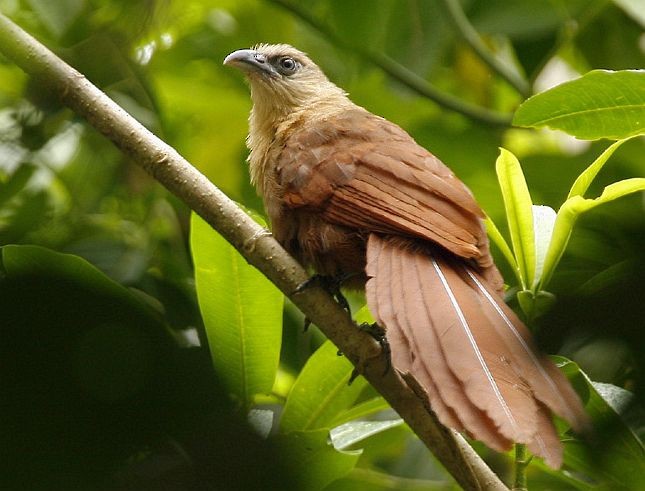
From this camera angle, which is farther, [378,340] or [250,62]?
[250,62]

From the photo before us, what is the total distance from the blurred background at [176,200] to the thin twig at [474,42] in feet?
0.07

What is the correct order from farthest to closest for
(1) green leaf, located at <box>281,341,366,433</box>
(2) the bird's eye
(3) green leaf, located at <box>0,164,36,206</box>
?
(2) the bird's eye
(1) green leaf, located at <box>281,341,366,433</box>
(3) green leaf, located at <box>0,164,36,206</box>

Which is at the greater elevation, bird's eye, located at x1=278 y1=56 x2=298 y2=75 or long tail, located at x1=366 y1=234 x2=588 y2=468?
bird's eye, located at x1=278 y1=56 x2=298 y2=75

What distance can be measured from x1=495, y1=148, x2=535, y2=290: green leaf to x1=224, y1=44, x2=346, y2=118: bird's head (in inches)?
55.3

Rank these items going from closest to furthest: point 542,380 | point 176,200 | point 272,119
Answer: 1. point 542,380
2. point 176,200
3. point 272,119

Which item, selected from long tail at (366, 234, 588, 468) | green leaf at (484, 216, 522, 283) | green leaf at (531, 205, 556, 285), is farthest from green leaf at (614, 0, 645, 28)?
long tail at (366, 234, 588, 468)

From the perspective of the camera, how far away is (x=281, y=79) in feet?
12.3

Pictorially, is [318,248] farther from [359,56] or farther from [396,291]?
[359,56]

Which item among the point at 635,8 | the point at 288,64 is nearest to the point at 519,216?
the point at 635,8

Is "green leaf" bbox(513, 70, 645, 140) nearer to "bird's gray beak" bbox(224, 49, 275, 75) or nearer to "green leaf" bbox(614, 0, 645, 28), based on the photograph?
"green leaf" bbox(614, 0, 645, 28)

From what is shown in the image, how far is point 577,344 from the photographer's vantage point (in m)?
0.66

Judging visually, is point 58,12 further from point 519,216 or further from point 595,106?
point 595,106

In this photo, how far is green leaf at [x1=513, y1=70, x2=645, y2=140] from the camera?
214 cm

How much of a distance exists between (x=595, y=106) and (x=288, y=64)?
1998mm
